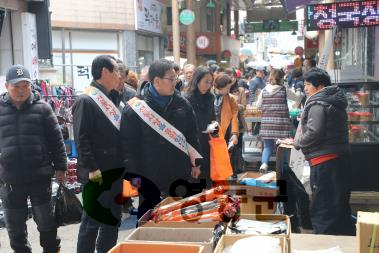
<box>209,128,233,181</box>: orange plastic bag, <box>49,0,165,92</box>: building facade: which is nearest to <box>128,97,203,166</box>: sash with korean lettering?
<box>209,128,233,181</box>: orange plastic bag

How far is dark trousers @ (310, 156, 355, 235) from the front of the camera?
15.9ft

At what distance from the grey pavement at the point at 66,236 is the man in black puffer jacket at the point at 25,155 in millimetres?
895

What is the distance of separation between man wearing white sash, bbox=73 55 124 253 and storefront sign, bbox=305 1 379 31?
3655 mm

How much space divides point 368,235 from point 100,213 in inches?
100

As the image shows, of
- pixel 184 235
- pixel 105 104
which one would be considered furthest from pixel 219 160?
pixel 184 235

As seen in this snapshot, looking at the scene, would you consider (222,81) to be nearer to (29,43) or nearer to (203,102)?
(203,102)

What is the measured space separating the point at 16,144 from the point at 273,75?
5.03 m

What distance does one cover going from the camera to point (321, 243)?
2846 millimetres

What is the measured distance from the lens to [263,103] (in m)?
8.46

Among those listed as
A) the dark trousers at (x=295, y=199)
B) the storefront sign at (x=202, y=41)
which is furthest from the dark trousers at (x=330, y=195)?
the storefront sign at (x=202, y=41)

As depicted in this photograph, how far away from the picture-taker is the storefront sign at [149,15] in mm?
19688

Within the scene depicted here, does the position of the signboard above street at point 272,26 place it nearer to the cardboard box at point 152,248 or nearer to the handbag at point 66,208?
the handbag at point 66,208

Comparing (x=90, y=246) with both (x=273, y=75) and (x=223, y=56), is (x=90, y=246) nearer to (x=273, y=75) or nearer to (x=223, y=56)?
(x=273, y=75)

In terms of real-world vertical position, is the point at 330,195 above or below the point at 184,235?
below
